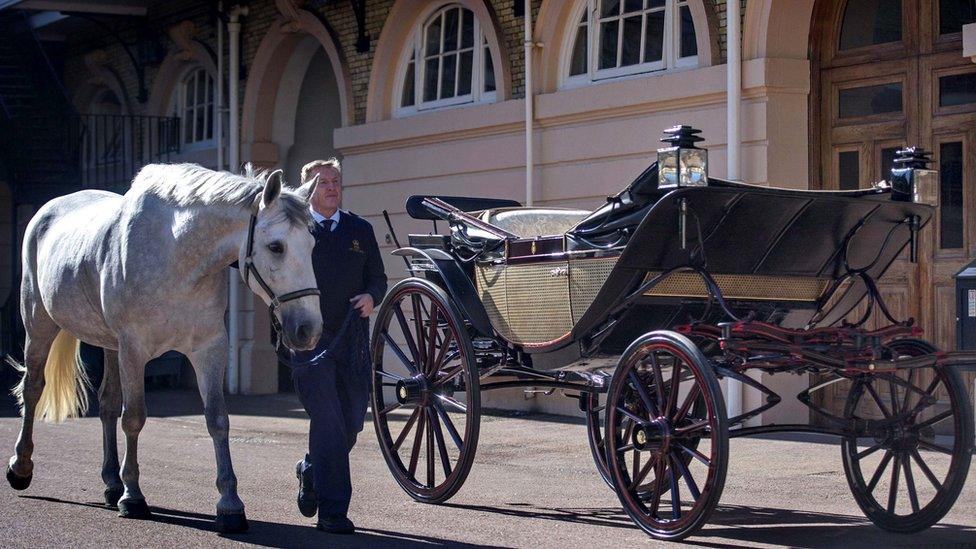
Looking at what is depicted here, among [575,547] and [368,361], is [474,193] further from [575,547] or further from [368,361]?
[575,547]

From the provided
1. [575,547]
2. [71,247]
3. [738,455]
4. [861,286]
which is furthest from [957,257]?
[71,247]

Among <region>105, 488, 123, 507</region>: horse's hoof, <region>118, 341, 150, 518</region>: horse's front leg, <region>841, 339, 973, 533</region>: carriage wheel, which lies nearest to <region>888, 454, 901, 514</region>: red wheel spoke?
<region>841, 339, 973, 533</region>: carriage wheel

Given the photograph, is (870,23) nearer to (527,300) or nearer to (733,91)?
(733,91)

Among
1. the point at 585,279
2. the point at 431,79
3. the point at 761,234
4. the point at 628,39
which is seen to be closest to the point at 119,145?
the point at 431,79

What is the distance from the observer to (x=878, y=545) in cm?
620

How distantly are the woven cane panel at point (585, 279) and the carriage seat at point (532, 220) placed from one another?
1063 millimetres

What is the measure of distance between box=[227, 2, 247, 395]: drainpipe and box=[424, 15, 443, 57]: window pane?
3.06 m

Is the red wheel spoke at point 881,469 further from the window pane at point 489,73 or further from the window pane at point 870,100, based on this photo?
the window pane at point 489,73

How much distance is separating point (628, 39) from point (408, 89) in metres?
3.39

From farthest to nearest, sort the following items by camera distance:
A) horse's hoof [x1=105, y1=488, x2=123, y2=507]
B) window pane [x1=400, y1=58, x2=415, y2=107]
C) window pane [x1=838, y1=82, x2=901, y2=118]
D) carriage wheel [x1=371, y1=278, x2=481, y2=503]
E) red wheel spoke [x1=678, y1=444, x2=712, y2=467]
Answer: window pane [x1=400, y1=58, x2=415, y2=107]
window pane [x1=838, y1=82, x2=901, y2=118]
horse's hoof [x1=105, y1=488, x2=123, y2=507]
carriage wheel [x1=371, y1=278, x2=481, y2=503]
red wheel spoke [x1=678, y1=444, x2=712, y2=467]

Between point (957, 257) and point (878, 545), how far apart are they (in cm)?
462

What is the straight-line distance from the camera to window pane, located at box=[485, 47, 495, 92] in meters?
13.9

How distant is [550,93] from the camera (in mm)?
12789

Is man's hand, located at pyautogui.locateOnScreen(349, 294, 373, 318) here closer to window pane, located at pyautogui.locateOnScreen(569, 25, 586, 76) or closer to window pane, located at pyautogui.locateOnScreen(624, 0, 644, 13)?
window pane, located at pyautogui.locateOnScreen(624, 0, 644, 13)
